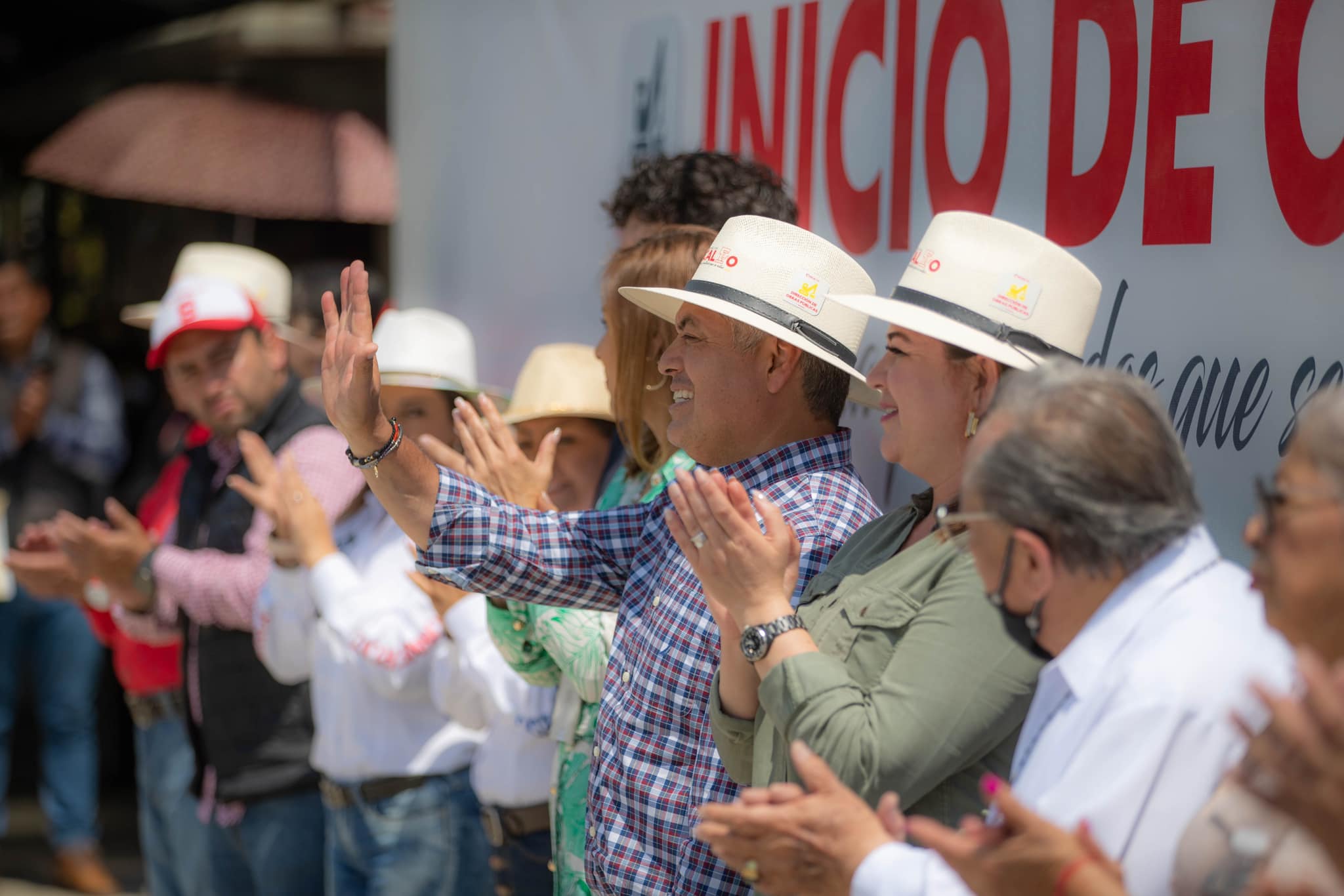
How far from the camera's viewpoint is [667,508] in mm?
2258

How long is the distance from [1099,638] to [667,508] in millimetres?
950

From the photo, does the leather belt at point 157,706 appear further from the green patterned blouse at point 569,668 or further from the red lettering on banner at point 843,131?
the red lettering on banner at point 843,131

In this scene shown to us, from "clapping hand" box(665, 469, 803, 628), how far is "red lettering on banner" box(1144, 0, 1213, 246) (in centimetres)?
85

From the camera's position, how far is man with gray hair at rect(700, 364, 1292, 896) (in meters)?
1.31

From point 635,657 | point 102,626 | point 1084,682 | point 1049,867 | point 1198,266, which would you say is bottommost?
point 102,626

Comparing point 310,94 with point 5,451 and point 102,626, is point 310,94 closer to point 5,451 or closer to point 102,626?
point 5,451

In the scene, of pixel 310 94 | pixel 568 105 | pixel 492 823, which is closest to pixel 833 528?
pixel 492 823

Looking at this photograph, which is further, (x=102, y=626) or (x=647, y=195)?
(x=102, y=626)

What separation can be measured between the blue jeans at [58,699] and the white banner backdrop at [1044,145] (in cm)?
246

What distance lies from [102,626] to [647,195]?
9.38 ft

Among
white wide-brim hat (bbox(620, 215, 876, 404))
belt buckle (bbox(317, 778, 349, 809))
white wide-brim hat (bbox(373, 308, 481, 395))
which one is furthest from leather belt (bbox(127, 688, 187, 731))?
white wide-brim hat (bbox(620, 215, 876, 404))

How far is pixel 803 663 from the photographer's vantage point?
5.63 ft

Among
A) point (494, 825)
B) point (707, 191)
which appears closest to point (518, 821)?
point (494, 825)

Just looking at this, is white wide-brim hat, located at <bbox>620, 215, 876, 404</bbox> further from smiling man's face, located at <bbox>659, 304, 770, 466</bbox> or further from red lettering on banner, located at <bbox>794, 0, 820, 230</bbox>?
red lettering on banner, located at <bbox>794, 0, 820, 230</bbox>
